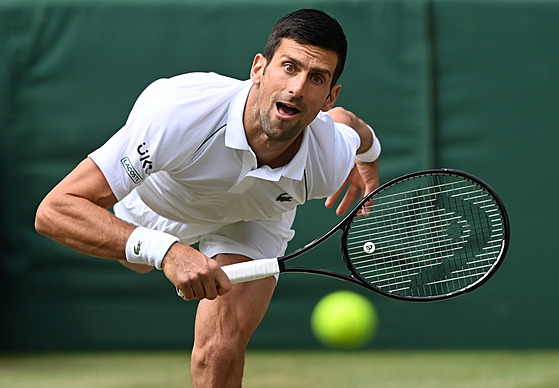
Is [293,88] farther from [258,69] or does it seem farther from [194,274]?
[194,274]

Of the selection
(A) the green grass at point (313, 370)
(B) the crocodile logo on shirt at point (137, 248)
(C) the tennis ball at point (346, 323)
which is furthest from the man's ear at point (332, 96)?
(A) the green grass at point (313, 370)

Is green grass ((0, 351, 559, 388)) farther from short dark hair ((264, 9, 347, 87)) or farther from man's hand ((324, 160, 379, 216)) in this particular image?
short dark hair ((264, 9, 347, 87))

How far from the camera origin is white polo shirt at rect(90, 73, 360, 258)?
2.39 metres

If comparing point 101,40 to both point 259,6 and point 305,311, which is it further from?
point 305,311

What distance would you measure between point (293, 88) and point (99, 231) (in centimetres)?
66

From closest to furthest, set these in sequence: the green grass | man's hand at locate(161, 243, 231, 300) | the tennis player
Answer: man's hand at locate(161, 243, 231, 300) < the tennis player < the green grass

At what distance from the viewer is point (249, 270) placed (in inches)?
Answer: 91.7

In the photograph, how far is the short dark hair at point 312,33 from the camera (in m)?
2.45

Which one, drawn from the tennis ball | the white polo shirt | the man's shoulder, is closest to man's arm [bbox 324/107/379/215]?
the white polo shirt

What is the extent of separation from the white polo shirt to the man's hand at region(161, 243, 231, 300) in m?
0.31

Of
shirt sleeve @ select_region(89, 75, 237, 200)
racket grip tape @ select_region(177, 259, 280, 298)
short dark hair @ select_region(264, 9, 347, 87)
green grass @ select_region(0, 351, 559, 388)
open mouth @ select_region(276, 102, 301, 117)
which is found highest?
short dark hair @ select_region(264, 9, 347, 87)

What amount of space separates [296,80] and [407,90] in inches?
77.6

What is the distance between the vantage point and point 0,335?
437 cm

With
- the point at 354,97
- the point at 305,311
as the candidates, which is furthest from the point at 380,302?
the point at 354,97
